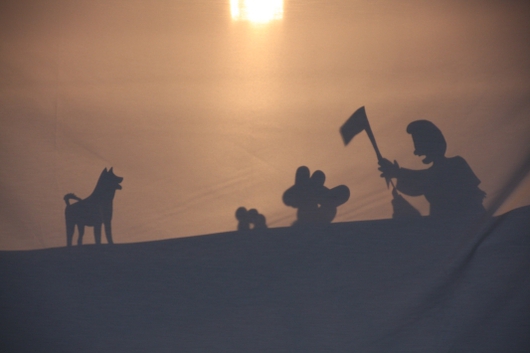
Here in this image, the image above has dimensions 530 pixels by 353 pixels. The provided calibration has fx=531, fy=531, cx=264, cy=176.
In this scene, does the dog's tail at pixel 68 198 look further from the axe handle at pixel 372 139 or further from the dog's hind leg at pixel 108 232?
the axe handle at pixel 372 139

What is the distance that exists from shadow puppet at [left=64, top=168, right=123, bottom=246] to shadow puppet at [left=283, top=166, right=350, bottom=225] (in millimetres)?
491

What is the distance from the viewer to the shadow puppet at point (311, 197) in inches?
57.9

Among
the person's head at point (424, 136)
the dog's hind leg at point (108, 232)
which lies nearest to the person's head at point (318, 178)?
the person's head at point (424, 136)

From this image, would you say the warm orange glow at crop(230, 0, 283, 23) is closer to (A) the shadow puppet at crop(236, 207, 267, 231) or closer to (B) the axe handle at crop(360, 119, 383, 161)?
(B) the axe handle at crop(360, 119, 383, 161)

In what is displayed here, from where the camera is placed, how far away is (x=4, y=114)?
1512 mm

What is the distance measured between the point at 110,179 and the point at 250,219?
0.41 metres

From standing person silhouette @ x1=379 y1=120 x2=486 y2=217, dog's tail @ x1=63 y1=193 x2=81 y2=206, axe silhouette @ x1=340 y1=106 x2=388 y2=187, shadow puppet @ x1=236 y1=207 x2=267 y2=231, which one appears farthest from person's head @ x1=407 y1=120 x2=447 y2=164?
dog's tail @ x1=63 y1=193 x2=81 y2=206

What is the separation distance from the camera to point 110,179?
4.90 feet

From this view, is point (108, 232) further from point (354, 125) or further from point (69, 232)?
point (354, 125)

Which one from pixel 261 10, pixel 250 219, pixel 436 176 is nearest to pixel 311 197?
pixel 250 219

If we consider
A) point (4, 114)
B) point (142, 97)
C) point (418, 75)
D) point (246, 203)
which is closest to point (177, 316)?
point (246, 203)

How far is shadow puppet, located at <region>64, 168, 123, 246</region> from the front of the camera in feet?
4.90

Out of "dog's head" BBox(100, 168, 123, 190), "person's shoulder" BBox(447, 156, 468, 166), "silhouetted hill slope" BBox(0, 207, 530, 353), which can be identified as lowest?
"silhouetted hill slope" BBox(0, 207, 530, 353)

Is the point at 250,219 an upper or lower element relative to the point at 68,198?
lower
